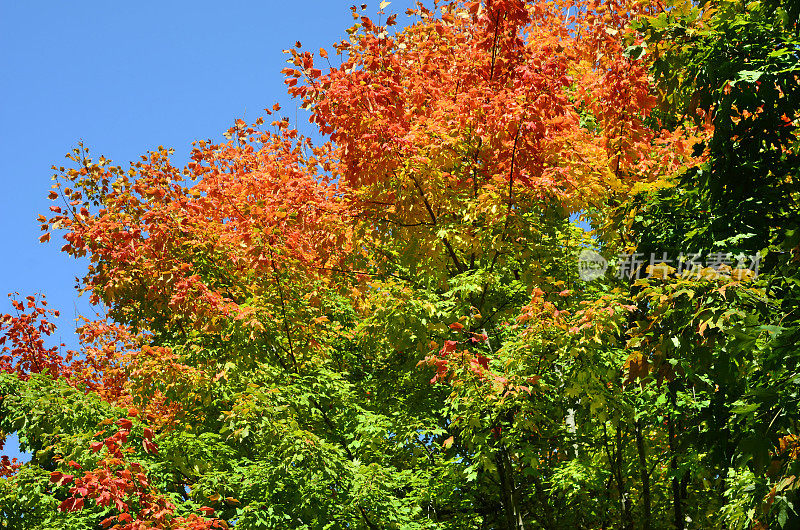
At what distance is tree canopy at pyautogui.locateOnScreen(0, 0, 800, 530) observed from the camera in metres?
6.44

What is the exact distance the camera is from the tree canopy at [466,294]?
21.1ft

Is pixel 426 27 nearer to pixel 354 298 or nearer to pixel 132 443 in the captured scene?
pixel 354 298

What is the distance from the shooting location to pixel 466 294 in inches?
330

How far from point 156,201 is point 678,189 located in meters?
6.81

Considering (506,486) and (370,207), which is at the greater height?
(370,207)

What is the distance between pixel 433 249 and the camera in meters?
8.77

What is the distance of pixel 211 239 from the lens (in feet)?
33.0

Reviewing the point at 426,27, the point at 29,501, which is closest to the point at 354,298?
the point at 426,27


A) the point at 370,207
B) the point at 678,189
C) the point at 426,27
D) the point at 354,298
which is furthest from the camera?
the point at 354,298

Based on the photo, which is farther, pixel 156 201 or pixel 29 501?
pixel 156 201

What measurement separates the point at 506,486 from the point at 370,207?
358cm

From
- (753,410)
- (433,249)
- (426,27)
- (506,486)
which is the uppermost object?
(426,27)

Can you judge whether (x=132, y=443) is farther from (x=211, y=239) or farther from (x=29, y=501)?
(x=211, y=239)

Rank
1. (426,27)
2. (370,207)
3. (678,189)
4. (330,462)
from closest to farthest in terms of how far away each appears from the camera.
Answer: (678,189) → (330,462) → (370,207) → (426,27)
